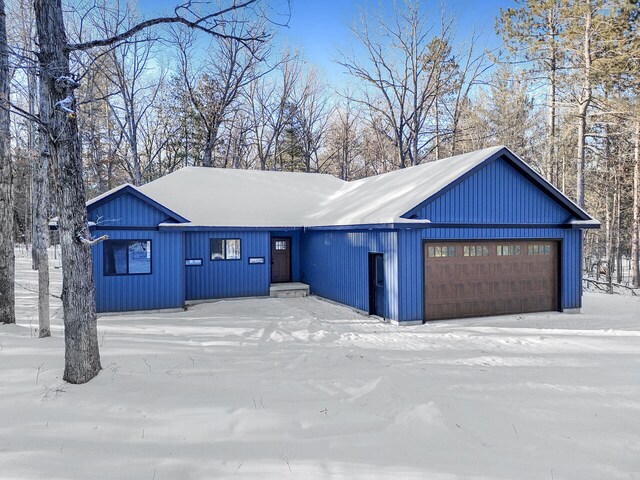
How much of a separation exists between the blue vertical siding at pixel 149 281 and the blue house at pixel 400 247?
27 millimetres

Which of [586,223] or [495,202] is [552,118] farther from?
[495,202]

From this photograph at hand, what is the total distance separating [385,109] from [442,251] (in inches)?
729

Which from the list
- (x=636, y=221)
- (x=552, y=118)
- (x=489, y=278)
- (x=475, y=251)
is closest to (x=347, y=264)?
(x=475, y=251)

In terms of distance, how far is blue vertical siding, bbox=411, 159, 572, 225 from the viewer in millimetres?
10266

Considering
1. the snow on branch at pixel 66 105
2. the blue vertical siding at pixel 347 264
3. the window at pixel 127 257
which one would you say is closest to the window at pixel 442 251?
the blue vertical siding at pixel 347 264

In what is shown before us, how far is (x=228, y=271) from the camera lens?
523 inches

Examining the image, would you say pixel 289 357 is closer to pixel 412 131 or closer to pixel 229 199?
pixel 229 199

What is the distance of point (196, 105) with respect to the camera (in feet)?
84.8

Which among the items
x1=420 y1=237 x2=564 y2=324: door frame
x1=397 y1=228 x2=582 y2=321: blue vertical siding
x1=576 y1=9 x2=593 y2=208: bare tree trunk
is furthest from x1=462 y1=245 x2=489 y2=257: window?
x1=576 y1=9 x2=593 y2=208: bare tree trunk

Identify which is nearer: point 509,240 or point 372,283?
point 372,283

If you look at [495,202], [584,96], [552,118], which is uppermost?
[584,96]

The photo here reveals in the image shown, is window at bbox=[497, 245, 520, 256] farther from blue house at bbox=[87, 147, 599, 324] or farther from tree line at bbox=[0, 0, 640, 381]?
tree line at bbox=[0, 0, 640, 381]

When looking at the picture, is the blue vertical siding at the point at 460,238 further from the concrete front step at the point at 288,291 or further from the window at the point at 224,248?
the window at the point at 224,248

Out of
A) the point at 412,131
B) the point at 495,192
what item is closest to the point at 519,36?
the point at 412,131
